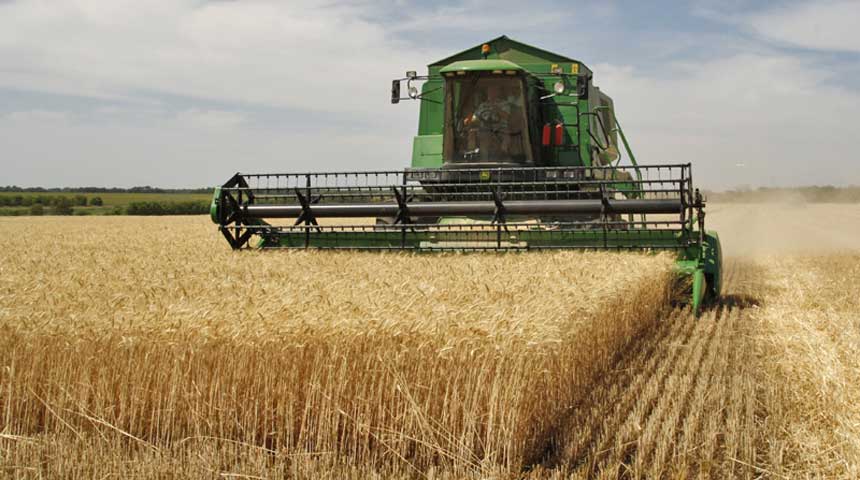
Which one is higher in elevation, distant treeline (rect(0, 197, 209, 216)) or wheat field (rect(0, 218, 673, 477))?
distant treeline (rect(0, 197, 209, 216))

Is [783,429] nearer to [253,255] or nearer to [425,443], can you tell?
[425,443]

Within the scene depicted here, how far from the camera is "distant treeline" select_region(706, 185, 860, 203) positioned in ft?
143

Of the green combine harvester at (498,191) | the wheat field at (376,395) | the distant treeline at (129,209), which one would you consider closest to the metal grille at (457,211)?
the green combine harvester at (498,191)

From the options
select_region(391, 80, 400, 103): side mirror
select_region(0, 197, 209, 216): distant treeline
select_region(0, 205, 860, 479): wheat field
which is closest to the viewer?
select_region(0, 205, 860, 479): wheat field

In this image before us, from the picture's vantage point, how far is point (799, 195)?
43531mm

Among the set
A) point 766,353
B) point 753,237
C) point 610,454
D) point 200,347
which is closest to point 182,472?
point 200,347

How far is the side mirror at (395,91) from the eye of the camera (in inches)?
407

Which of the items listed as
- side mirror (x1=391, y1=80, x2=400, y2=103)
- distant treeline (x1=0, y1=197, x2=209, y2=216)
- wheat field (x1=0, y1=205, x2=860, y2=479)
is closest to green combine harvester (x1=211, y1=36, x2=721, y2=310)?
side mirror (x1=391, y1=80, x2=400, y2=103)

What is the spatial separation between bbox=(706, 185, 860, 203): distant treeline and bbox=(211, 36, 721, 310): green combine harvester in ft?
115

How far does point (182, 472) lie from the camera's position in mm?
3607

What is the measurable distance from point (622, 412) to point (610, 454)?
677 mm

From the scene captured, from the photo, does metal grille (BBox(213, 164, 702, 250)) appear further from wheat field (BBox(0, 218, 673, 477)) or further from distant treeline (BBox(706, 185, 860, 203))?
distant treeline (BBox(706, 185, 860, 203))

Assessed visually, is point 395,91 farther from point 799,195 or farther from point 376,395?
point 799,195

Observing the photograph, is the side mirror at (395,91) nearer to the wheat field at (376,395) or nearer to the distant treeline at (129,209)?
the wheat field at (376,395)
